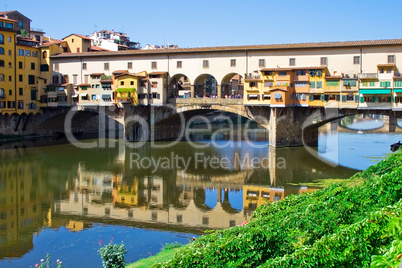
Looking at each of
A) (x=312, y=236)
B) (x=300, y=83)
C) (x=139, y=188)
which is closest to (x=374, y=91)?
(x=300, y=83)

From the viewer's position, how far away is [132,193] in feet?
81.1

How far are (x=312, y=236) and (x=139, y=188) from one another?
54.3 ft

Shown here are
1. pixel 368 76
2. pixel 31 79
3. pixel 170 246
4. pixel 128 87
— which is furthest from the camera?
pixel 31 79

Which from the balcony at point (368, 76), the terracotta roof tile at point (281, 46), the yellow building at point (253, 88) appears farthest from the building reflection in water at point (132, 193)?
the terracotta roof tile at point (281, 46)

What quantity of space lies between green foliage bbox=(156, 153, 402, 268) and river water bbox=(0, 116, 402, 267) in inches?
239

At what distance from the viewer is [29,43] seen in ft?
170

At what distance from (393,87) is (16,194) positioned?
2808 cm

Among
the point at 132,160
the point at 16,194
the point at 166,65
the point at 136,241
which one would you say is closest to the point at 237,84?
the point at 166,65

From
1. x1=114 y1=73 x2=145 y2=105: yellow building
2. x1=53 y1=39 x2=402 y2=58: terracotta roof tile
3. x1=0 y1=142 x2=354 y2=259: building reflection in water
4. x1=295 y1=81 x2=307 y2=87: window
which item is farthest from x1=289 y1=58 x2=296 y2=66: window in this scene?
x1=114 y1=73 x2=145 y2=105: yellow building

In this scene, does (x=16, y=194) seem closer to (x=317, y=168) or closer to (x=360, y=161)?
(x=317, y=168)

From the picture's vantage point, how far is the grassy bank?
7855 millimetres

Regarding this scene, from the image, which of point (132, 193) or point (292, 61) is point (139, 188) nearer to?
point (132, 193)

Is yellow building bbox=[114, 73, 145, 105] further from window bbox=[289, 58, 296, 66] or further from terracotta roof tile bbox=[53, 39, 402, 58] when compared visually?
window bbox=[289, 58, 296, 66]

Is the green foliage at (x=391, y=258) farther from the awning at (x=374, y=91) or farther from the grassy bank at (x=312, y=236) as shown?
the awning at (x=374, y=91)
